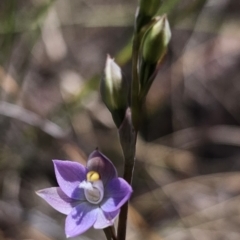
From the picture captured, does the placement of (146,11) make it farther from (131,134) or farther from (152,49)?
(131,134)

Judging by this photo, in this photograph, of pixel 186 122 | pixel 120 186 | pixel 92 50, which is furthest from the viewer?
pixel 92 50

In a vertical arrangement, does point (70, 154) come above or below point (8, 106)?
Result: below

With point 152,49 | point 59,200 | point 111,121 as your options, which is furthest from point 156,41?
point 111,121

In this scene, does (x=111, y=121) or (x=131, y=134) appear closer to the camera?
(x=131, y=134)

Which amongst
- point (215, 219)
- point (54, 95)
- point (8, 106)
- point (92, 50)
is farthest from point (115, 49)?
point (215, 219)

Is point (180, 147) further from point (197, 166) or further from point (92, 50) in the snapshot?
point (92, 50)

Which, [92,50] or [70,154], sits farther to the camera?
[92,50]
